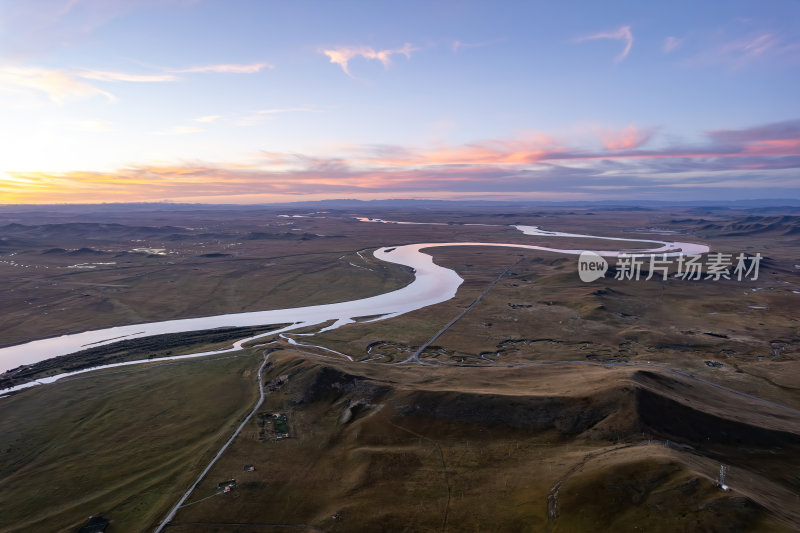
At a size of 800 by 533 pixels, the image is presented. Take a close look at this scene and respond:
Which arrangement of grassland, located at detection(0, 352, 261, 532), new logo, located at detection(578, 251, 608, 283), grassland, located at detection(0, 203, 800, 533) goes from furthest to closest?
new logo, located at detection(578, 251, 608, 283) → grassland, located at detection(0, 352, 261, 532) → grassland, located at detection(0, 203, 800, 533)

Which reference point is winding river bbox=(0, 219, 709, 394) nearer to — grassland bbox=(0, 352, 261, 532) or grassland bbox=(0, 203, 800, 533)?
grassland bbox=(0, 203, 800, 533)

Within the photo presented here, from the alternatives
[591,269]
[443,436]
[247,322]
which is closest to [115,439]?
[443,436]

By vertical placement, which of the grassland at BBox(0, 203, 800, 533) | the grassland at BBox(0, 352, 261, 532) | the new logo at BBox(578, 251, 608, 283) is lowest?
the grassland at BBox(0, 352, 261, 532)

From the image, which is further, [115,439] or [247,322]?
[247,322]

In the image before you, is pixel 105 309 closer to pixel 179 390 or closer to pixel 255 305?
pixel 255 305

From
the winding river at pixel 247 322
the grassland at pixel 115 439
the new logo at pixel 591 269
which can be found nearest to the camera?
the grassland at pixel 115 439

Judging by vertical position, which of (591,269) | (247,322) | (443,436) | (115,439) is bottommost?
(115,439)

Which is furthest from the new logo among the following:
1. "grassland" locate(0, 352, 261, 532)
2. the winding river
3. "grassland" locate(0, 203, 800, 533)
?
"grassland" locate(0, 352, 261, 532)

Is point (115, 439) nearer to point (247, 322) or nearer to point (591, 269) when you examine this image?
point (247, 322)

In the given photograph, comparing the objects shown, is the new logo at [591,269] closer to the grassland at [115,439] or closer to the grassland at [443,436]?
the grassland at [443,436]

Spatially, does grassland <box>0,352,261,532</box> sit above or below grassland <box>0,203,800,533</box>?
below

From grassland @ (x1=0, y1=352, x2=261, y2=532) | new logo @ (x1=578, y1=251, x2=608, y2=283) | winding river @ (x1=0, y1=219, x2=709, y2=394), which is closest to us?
grassland @ (x1=0, y1=352, x2=261, y2=532)

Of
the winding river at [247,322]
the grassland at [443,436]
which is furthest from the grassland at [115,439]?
the winding river at [247,322]
